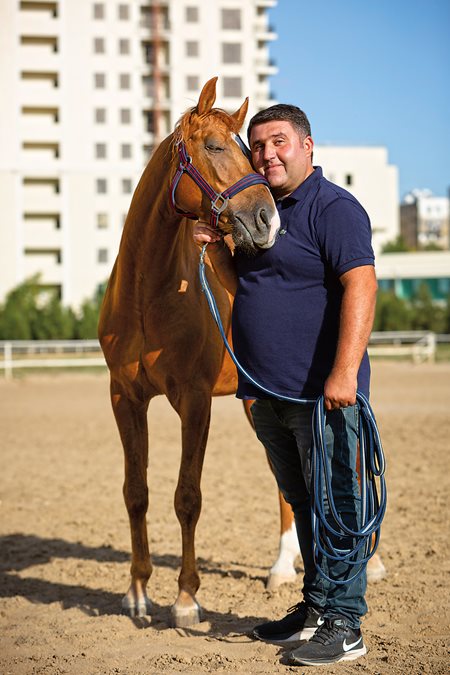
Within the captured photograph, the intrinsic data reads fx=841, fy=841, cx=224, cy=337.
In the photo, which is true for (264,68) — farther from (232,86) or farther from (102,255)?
(102,255)

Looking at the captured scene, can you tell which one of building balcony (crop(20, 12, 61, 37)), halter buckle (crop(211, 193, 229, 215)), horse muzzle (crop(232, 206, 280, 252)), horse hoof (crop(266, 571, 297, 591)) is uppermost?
building balcony (crop(20, 12, 61, 37))

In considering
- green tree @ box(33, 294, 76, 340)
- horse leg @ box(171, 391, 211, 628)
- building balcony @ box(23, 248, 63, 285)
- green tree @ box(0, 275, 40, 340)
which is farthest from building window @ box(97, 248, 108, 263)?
horse leg @ box(171, 391, 211, 628)

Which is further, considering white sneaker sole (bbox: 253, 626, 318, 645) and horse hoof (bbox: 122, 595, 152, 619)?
horse hoof (bbox: 122, 595, 152, 619)

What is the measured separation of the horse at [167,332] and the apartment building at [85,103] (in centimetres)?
4860

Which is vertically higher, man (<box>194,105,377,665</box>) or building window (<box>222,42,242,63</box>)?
building window (<box>222,42,242,63</box>)

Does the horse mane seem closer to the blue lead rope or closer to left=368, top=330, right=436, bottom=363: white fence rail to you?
the blue lead rope

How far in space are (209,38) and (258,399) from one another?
187 feet

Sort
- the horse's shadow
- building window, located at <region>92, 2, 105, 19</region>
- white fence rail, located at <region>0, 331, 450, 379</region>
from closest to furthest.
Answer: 1. the horse's shadow
2. white fence rail, located at <region>0, 331, 450, 379</region>
3. building window, located at <region>92, 2, 105, 19</region>

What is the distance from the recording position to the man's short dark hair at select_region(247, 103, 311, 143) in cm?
347

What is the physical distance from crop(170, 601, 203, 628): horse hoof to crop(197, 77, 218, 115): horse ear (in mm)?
2473

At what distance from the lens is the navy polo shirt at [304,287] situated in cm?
334

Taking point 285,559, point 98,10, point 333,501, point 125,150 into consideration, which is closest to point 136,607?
point 285,559

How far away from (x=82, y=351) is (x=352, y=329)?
24734 millimetres

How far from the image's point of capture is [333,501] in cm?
344
